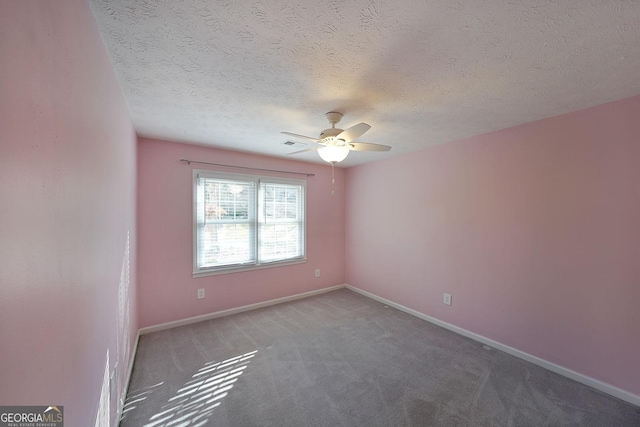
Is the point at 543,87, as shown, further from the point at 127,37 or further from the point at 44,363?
the point at 44,363

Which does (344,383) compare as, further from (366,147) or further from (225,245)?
(225,245)

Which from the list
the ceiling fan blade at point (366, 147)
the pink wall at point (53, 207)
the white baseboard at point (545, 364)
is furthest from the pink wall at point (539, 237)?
the pink wall at point (53, 207)

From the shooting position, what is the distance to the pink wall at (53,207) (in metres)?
0.57

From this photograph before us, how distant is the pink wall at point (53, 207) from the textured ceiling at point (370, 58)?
A: 0.38 m

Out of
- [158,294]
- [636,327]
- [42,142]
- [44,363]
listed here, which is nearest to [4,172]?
[42,142]

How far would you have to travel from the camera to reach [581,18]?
1206 mm

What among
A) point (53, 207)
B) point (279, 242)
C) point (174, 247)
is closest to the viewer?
point (53, 207)

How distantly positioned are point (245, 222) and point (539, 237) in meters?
3.59

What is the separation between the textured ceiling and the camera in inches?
46.2

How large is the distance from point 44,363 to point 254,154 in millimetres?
3347

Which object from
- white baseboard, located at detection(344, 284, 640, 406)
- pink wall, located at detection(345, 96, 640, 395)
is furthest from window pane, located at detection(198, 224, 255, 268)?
white baseboard, located at detection(344, 284, 640, 406)

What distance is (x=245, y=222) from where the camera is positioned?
12.3 feet

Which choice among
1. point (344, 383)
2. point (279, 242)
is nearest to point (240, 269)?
point (279, 242)

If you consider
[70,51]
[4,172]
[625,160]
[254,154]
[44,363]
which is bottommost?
[44,363]
